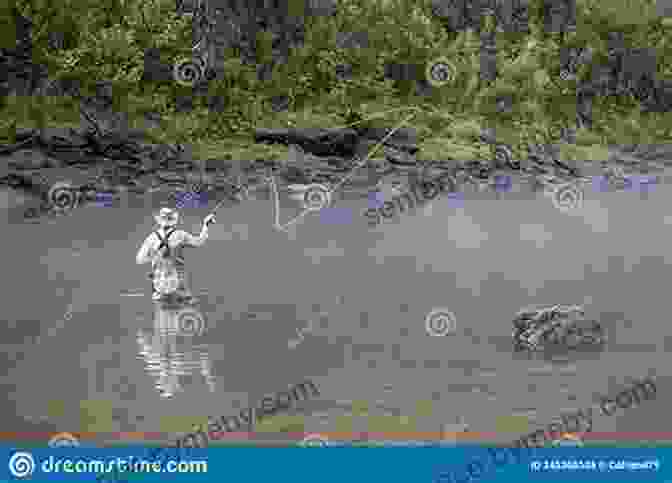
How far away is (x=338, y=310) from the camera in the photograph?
22.7 feet

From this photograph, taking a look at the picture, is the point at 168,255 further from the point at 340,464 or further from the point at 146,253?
the point at 340,464

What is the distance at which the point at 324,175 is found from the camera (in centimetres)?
700

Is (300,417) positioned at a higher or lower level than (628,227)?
lower

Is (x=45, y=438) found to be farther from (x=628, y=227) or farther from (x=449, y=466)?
(x=628, y=227)

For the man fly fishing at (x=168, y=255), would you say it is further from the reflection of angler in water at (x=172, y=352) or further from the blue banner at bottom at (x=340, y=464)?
the blue banner at bottom at (x=340, y=464)

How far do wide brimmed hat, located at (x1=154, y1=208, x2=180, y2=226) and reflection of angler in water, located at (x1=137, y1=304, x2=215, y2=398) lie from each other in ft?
1.74

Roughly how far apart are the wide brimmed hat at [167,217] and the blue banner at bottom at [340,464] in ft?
4.72

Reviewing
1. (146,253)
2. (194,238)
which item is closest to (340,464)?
(194,238)

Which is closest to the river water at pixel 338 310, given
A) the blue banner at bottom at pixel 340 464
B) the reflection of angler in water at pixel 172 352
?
the reflection of angler in water at pixel 172 352

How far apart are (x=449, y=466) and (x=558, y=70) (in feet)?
9.03

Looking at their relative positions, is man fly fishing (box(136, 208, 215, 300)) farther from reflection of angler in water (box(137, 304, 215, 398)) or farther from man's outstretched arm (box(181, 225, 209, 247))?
reflection of angler in water (box(137, 304, 215, 398))

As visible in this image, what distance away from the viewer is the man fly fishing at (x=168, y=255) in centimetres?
680

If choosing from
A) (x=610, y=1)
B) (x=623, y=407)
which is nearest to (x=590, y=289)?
(x=623, y=407)

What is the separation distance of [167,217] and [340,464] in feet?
6.28
